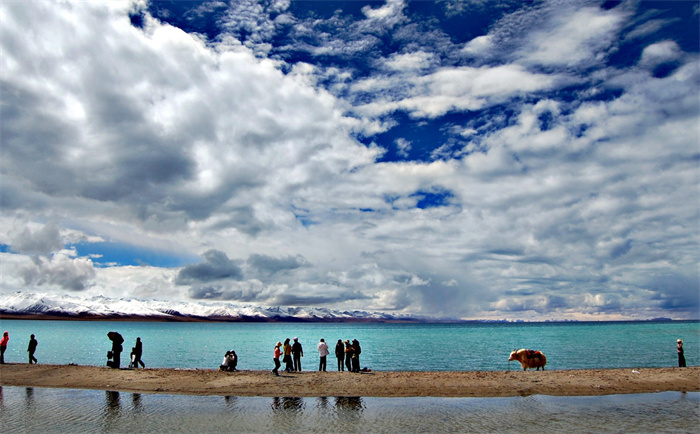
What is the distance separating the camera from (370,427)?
16453 mm

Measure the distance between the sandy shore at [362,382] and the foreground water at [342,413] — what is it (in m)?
1.57

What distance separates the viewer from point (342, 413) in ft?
61.5

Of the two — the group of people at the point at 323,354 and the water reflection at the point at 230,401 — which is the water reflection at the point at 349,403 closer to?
the water reflection at the point at 230,401

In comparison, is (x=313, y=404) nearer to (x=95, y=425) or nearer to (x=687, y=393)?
(x=95, y=425)

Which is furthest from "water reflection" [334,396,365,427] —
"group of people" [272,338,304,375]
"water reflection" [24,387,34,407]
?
"water reflection" [24,387,34,407]

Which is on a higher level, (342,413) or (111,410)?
(111,410)

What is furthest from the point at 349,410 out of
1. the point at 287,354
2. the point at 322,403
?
the point at 287,354

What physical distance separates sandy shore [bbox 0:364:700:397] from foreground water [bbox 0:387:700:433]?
1.57 m

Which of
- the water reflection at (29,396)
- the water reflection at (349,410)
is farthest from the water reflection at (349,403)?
the water reflection at (29,396)

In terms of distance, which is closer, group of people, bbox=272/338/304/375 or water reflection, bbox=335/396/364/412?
water reflection, bbox=335/396/364/412

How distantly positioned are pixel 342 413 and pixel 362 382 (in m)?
7.54

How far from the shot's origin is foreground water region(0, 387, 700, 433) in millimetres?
16375

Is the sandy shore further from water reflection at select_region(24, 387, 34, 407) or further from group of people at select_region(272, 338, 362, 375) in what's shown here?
water reflection at select_region(24, 387, 34, 407)

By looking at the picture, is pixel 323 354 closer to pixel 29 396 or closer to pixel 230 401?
pixel 230 401
